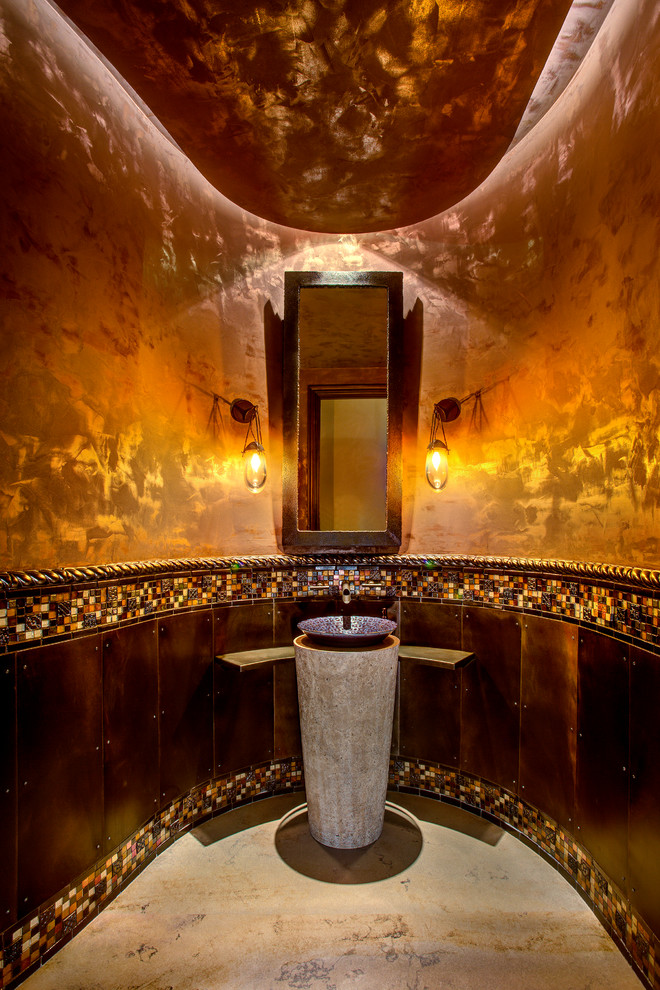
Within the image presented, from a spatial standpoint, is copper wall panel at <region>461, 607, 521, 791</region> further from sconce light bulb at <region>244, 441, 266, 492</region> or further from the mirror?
sconce light bulb at <region>244, 441, 266, 492</region>

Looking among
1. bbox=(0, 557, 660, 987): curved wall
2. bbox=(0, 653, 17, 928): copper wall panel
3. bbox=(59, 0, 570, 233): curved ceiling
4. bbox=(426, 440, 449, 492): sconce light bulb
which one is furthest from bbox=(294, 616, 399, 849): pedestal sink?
bbox=(59, 0, 570, 233): curved ceiling

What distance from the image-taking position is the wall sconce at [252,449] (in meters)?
2.77

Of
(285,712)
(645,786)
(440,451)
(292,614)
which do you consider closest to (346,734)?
(285,712)

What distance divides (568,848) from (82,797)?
201 centimetres

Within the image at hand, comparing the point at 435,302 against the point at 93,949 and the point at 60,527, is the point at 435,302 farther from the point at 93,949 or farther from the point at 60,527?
the point at 93,949

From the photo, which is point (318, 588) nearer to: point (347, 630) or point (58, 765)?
point (347, 630)

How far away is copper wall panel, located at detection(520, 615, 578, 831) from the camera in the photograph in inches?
79.1

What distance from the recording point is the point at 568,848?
1.98 meters

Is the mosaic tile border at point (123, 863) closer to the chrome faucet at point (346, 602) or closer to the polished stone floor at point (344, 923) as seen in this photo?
the polished stone floor at point (344, 923)

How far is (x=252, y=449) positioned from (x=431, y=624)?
57.9 inches

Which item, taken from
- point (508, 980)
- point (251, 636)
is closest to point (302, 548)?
point (251, 636)

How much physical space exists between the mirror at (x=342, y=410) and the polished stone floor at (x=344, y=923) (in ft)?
4.96

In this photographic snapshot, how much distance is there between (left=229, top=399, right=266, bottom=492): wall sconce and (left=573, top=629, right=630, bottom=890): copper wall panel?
1.85 meters

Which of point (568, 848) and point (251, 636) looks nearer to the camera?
point (568, 848)
